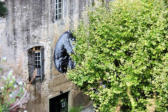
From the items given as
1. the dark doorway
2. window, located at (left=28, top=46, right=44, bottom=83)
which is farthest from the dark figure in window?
the dark doorway

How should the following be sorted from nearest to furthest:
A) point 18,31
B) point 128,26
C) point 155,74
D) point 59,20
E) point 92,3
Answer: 1. point 155,74
2. point 128,26
3. point 18,31
4. point 59,20
5. point 92,3

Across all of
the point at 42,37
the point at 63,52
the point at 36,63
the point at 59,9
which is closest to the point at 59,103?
the point at 63,52

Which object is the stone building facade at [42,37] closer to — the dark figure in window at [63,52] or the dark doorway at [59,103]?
the dark doorway at [59,103]

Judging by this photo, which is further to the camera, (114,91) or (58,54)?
(58,54)

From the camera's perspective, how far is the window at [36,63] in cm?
1645

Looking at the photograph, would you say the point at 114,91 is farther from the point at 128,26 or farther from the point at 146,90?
the point at 128,26

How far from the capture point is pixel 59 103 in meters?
18.6

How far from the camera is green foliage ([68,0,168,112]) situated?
13.5 metres

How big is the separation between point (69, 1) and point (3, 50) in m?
4.65

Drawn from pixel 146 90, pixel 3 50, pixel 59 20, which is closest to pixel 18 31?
pixel 3 50

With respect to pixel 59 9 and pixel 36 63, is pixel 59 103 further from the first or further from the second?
pixel 59 9

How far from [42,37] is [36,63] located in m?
1.26

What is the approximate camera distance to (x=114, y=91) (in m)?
13.6

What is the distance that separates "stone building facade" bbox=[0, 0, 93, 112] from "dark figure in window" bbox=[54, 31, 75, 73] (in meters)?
0.25
